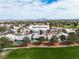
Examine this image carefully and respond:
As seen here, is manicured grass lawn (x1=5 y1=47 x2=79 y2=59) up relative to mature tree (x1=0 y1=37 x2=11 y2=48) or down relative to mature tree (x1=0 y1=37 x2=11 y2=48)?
down

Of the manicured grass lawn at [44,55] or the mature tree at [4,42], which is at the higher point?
the mature tree at [4,42]

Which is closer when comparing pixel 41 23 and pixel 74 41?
pixel 74 41

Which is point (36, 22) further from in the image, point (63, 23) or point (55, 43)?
point (55, 43)

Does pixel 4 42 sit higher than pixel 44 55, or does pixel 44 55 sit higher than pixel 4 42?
pixel 4 42

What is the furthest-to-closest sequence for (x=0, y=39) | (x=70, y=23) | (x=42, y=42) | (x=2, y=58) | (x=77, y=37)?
1. (x=70, y=23)
2. (x=77, y=37)
3. (x=42, y=42)
4. (x=0, y=39)
5. (x=2, y=58)

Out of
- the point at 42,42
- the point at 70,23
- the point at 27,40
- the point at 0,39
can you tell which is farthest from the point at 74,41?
the point at 70,23

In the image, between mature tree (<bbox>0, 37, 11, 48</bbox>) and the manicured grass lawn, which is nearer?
the manicured grass lawn

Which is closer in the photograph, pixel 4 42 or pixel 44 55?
pixel 44 55

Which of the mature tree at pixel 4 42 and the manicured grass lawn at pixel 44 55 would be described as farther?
the mature tree at pixel 4 42

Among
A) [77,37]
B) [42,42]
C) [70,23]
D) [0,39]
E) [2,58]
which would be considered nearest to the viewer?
[2,58]
